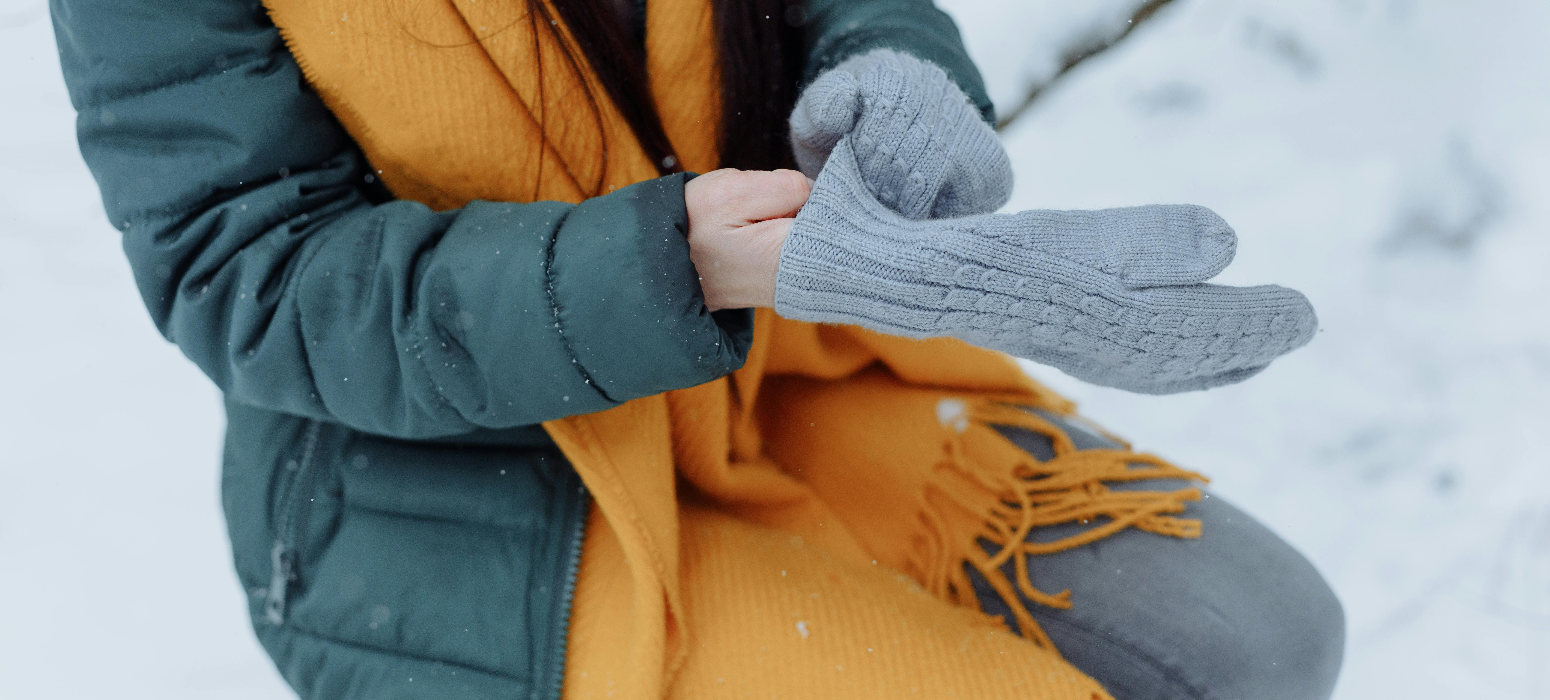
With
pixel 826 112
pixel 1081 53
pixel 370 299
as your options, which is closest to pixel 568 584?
pixel 370 299

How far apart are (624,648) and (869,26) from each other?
0.66 m

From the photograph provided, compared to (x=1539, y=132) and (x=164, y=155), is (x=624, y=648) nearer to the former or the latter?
(x=164, y=155)

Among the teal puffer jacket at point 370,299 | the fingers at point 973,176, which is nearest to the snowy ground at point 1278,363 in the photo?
the teal puffer jacket at point 370,299

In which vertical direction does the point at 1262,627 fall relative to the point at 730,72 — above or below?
below

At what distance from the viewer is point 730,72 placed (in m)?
0.79

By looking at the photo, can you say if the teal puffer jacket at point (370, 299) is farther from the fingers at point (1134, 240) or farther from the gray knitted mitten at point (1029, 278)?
the fingers at point (1134, 240)

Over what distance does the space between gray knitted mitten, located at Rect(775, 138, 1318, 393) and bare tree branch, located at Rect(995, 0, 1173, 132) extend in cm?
107

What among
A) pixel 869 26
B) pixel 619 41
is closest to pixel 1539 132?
pixel 869 26

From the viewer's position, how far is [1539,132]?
1498mm

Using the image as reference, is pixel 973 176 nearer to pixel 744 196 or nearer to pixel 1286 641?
pixel 744 196

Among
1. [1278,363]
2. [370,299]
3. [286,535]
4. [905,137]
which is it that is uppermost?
[905,137]

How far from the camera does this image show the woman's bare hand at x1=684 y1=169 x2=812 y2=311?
0.63 meters

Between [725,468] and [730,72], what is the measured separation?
1.31 feet

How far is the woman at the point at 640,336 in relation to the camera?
632 millimetres
